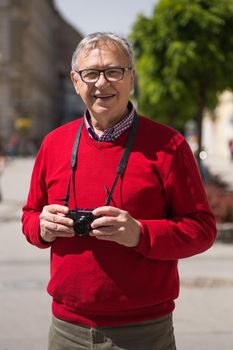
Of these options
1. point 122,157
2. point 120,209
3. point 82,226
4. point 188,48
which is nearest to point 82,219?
point 82,226

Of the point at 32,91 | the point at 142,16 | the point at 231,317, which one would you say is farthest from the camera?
the point at 32,91

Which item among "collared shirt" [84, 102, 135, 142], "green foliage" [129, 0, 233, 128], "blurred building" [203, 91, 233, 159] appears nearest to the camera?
"collared shirt" [84, 102, 135, 142]

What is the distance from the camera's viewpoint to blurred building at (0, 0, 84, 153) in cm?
6312

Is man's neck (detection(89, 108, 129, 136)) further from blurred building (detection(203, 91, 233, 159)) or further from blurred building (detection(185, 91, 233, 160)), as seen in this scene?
blurred building (detection(203, 91, 233, 159))

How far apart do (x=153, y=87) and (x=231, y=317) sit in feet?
37.0

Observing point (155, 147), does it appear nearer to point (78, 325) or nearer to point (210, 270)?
point (78, 325)

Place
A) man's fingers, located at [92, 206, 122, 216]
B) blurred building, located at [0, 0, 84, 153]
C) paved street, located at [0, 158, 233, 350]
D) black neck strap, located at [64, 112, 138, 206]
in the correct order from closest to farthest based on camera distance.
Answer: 1. man's fingers, located at [92, 206, 122, 216]
2. black neck strap, located at [64, 112, 138, 206]
3. paved street, located at [0, 158, 233, 350]
4. blurred building, located at [0, 0, 84, 153]

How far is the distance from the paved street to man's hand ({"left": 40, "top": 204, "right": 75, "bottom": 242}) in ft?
10.5

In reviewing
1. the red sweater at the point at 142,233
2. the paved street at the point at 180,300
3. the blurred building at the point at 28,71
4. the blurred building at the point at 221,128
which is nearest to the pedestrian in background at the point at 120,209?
the red sweater at the point at 142,233

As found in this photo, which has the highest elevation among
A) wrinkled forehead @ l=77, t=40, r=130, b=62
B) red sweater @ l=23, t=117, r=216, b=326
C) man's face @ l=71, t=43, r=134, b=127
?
wrinkled forehead @ l=77, t=40, r=130, b=62

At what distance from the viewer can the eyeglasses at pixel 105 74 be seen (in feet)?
8.81

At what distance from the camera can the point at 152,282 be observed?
2.66m

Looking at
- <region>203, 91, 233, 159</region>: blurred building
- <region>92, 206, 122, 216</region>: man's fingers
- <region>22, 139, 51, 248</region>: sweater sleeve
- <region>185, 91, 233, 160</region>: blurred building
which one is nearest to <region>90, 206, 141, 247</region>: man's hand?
<region>92, 206, 122, 216</region>: man's fingers

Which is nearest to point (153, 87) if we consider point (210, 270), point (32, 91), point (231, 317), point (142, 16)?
point (142, 16)
